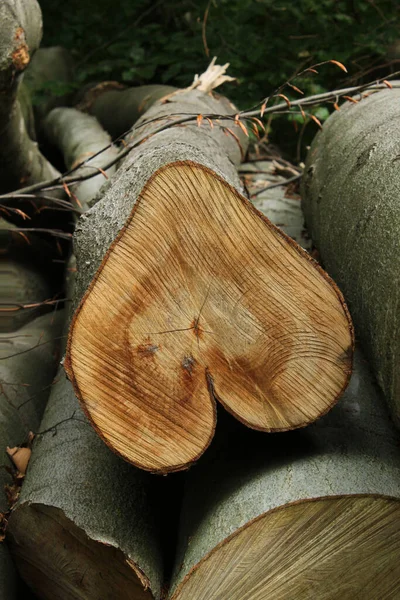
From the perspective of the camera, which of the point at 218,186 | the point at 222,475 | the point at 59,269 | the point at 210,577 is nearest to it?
the point at 210,577

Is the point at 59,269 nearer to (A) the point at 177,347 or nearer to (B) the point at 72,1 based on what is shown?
(A) the point at 177,347

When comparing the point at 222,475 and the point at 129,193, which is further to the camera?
the point at 129,193

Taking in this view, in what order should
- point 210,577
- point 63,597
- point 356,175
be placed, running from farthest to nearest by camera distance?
point 356,175
point 63,597
point 210,577

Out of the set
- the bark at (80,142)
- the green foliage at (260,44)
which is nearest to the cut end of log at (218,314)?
the bark at (80,142)

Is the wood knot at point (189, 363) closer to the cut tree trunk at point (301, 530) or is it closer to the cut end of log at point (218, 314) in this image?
the cut end of log at point (218, 314)

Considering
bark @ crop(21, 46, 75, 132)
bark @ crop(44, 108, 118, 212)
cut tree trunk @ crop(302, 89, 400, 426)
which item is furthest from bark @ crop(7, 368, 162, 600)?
bark @ crop(21, 46, 75, 132)

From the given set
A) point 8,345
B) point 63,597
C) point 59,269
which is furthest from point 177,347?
point 59,269

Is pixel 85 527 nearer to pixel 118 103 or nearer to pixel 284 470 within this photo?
→ pixel 284 470

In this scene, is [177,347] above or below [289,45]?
above
